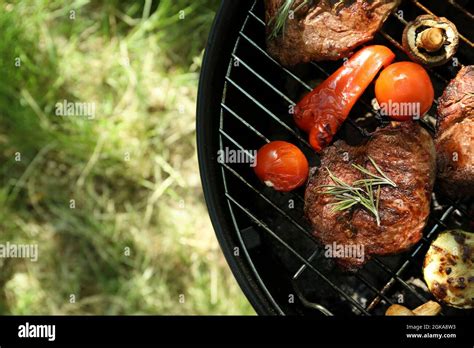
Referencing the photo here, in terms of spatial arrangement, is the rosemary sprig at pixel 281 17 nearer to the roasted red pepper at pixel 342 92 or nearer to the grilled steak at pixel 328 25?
the grilled steak at pixel 328 25

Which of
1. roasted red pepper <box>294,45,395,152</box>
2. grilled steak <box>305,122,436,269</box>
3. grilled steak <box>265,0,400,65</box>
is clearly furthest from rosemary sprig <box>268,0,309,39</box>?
grilled steak <box>305,122,436,269</box>

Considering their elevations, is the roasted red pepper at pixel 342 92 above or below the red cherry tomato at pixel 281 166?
above

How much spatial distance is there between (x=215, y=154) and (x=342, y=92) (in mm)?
846

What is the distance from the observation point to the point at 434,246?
3.54 m

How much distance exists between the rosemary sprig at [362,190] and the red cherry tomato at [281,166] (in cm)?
23

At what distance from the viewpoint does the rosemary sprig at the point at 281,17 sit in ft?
11.2

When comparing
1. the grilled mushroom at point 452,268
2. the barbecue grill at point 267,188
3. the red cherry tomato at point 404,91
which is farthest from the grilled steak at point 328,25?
the grilled mushroom at point 452,268

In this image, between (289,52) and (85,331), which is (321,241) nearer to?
(289,52)

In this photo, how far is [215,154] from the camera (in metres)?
3.61

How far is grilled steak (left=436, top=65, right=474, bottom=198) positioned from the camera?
135 inches

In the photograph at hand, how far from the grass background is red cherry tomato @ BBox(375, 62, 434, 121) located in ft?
5.51

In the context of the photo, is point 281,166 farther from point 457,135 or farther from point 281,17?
point 457,135

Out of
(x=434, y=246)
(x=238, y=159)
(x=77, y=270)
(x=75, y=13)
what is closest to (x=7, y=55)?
(x=75, y=13)

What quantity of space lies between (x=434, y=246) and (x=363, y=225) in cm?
46
